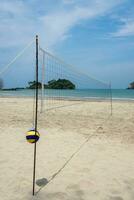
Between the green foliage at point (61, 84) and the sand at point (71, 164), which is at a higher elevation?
the green foliage at point (61, 84)

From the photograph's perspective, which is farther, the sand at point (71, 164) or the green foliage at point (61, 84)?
the green foliage at point (61, 84)

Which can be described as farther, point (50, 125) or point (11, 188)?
point (50, 125)

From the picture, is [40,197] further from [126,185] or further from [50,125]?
[50,125]

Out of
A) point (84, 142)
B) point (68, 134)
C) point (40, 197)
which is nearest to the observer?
point (40, 197)

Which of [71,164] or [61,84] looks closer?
[71,164]

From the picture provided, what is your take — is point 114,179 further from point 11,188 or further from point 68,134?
point 68,134

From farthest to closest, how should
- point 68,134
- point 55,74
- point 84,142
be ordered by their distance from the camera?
1. point 55,74
2. point 68,134
3. point 84,142

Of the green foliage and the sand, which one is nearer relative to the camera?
the sand

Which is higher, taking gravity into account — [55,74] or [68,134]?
[55,74]

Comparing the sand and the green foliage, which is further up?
the green foliage

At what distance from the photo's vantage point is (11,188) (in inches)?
108

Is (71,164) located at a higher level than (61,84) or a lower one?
lower

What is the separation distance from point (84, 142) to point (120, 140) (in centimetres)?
70

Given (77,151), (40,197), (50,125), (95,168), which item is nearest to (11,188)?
(40,197)
